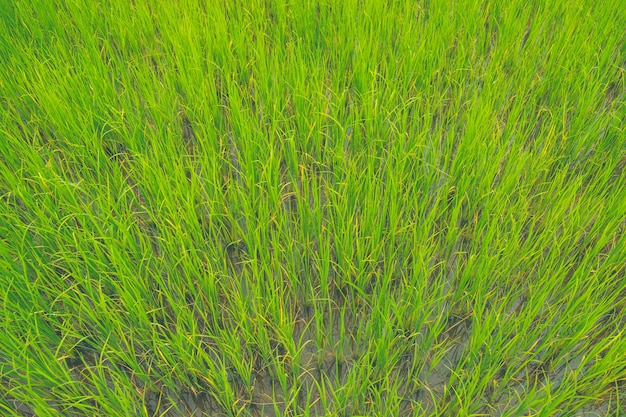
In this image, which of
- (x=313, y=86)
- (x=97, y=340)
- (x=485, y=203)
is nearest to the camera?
(x=97, y=340)

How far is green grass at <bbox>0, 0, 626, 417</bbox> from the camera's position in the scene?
97 cm

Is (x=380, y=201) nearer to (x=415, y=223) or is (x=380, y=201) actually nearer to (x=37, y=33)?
(x=415, y=223)

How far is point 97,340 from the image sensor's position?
41.0 inches

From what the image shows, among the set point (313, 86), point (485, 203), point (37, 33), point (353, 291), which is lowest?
point (353, 291)

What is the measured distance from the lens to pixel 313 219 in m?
1.17

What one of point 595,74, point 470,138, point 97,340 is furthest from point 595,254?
point 97,340

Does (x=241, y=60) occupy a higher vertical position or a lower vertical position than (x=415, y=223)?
higher

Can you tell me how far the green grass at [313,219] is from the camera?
973 millimetres

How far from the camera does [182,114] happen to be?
1540 millimetres

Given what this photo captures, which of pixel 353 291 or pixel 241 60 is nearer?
pixel 353 291

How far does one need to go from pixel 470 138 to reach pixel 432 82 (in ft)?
1.39

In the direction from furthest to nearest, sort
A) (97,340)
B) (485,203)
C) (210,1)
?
(210,1), (485,203), (97,340)

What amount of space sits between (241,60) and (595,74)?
121 cm

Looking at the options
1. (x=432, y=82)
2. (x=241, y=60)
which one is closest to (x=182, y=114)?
(x=241, y=60)
